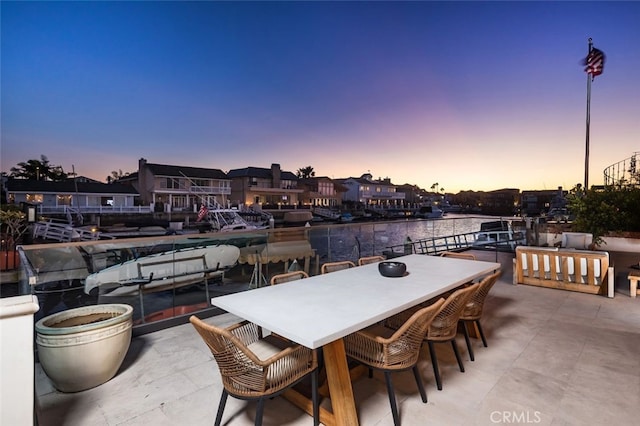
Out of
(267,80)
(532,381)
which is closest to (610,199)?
(532,381)

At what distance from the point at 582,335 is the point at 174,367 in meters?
4.24

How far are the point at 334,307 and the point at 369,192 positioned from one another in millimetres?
42300

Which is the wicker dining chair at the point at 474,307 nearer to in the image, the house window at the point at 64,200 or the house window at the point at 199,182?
the house window at the point at 199,182

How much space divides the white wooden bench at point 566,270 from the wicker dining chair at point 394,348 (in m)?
4.58

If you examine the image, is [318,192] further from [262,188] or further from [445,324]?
[445,324]

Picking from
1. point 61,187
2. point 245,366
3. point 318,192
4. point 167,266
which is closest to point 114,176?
point 61,187

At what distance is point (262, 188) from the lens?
3266 cm

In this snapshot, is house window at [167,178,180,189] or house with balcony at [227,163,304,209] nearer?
house window at [167,178,180,189]

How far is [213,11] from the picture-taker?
8.34 metres

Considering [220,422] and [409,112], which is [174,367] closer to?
[220,422]

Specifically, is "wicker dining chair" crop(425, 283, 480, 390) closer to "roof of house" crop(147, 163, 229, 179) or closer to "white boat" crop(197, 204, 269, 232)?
"white boat" crop(197, 204, 269, 232)

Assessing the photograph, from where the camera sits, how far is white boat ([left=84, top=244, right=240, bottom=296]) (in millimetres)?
3564

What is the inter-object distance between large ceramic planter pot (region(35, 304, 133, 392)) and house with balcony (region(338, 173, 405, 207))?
132ft

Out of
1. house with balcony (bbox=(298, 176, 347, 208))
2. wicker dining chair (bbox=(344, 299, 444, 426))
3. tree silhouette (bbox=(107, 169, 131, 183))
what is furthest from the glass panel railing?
tree silhouette (bbox=(107, 169, 131, 183))
